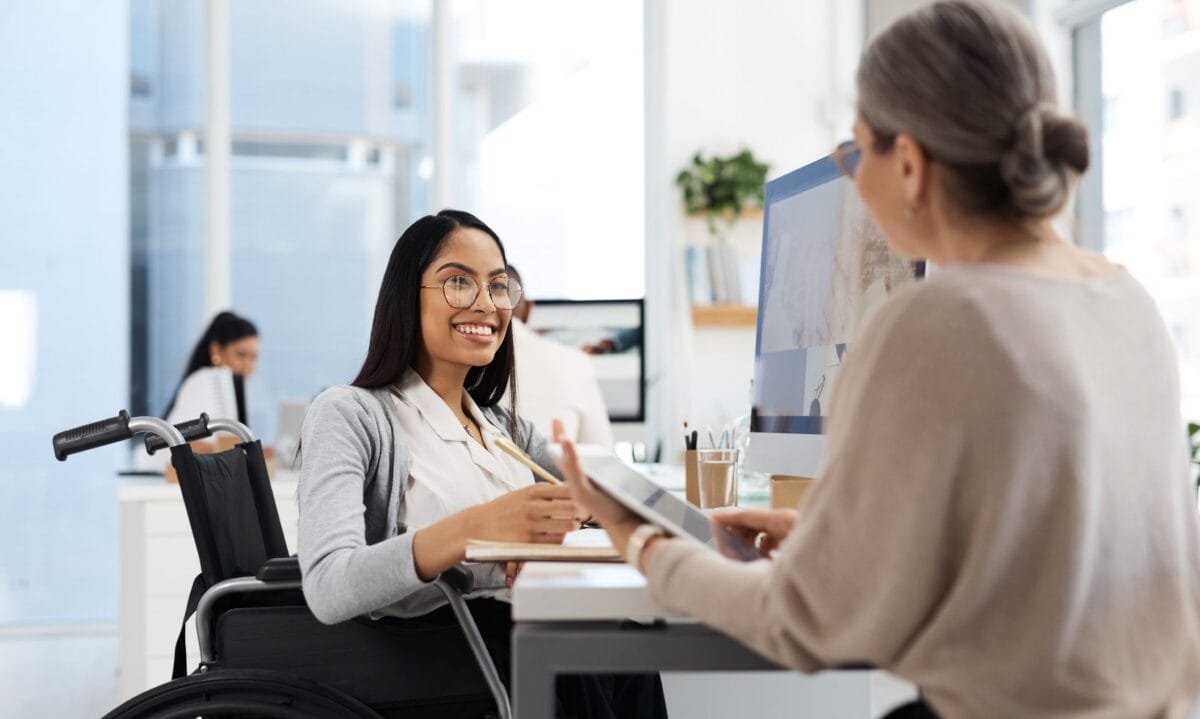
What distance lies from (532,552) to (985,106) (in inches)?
24.2

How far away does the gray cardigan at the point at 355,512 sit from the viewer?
1.47 m

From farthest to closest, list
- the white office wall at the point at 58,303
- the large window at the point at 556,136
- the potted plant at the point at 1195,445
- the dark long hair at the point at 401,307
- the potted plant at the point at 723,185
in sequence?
the large window at the point at 556,136, the potted plant at the point at 723,185, the white office wall at the point at 58,303, the potted plant at the point at 1195,445, the dark long hair at the point at 401,307

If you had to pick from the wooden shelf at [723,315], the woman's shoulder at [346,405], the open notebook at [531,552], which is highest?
the wooden shelf at [723,315]

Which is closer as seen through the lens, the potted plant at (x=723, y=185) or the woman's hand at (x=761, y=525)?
the woman's hand at (x=761, y=525)

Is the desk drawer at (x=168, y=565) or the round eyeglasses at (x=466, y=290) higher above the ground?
the round eyeglasses at (x=466, y=290)

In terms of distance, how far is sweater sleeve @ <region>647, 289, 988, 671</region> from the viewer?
35.7 inches

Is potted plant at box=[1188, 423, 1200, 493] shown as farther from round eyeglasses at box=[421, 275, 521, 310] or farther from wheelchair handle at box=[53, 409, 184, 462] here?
wheelchair handle at box=[53, 409, 184, 462]

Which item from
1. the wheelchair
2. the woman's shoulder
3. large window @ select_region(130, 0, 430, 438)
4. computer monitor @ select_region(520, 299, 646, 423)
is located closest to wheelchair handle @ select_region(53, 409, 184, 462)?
the wheelchair

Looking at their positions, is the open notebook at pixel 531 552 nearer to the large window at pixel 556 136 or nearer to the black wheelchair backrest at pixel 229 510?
the black wheelchair backrest at pixel 229 510

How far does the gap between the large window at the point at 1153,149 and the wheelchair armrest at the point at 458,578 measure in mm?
3277

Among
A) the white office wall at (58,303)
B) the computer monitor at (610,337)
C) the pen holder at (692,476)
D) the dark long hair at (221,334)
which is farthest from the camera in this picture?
the white office wall at (58,303)

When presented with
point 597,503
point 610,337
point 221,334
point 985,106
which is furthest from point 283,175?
point 985,106

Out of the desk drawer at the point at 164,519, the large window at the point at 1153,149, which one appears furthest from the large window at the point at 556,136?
the desk drawer at the point at 164,519

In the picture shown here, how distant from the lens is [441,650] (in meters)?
1.65
